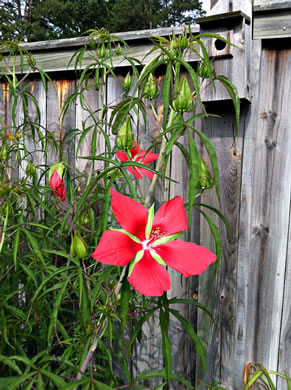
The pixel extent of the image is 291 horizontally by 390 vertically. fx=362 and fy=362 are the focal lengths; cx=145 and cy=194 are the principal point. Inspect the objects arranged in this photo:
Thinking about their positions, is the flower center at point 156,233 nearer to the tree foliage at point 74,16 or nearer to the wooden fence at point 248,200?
the wooden fence at point 248,200

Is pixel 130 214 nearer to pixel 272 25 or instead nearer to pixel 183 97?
pixel 183 97

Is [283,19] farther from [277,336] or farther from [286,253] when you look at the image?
[277,336]

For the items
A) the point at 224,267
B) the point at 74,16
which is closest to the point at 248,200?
the point at 224,267

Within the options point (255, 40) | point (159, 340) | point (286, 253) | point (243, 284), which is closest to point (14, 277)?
point (159, 340)

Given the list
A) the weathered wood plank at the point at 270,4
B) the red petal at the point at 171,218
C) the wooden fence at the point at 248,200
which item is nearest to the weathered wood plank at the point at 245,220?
the wooden fence at the point at 248,200

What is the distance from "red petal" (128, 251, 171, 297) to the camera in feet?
2.07

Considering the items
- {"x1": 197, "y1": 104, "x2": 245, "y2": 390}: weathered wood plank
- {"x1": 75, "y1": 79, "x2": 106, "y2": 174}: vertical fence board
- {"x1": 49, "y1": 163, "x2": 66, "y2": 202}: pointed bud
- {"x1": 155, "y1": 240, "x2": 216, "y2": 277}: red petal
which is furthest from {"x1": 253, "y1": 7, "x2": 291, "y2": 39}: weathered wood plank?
{"x1": 155, "y1": 240, "x2": 216, "y2": 277}: red petal

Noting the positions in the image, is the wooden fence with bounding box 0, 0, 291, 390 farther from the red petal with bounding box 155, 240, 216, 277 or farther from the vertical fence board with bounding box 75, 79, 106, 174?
the red petal with bounding box 155, 240, 216, 277

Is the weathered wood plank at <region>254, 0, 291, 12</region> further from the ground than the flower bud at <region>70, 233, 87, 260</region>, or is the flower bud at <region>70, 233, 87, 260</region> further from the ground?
the weathered wood plank at <region>254, 0, 291, 12</region>

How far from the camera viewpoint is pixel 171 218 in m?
0.73

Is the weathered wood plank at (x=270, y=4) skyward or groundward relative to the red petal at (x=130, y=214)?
skyward

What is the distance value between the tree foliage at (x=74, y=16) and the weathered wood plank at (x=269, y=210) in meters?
10.3

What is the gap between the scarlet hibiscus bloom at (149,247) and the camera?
2.11ft

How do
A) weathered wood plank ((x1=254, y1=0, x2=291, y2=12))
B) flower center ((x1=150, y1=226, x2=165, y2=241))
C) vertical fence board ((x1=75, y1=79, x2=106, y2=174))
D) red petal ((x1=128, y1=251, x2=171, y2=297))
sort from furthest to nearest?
vertical fence board ((x1=75, y1=79, x2=106, y2=174))
weathered wood plank ((x1=254, y1=0, x2=291, y2=12))
flower center ((x1=150, y1=226, x2=165, y2=241))
red petal ((x1=128, y1=251, x2=171, y2=297))
